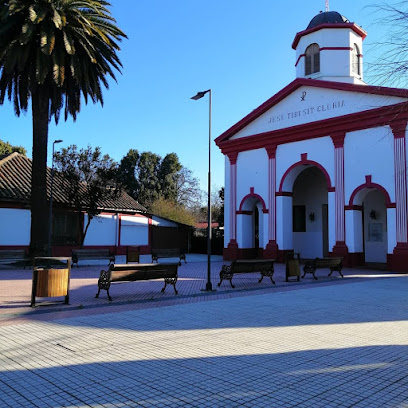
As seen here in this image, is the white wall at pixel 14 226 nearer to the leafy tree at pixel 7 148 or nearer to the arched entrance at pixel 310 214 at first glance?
the arched entrance at pixel 310 214

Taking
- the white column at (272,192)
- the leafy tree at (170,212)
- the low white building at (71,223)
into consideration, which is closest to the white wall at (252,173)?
the white column at (272,192)

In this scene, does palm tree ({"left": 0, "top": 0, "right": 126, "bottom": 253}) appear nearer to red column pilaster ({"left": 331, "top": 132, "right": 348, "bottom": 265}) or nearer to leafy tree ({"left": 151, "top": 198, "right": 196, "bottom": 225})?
red column pilaster ({"left": 331, "top": 132, "right": 348, "bottom": 265})

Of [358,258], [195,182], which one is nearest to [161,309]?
[358,258]

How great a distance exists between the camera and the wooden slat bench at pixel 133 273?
10.8m

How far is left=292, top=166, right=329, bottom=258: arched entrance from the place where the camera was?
87.2 ft

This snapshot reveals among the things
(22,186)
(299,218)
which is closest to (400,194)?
(299,218)

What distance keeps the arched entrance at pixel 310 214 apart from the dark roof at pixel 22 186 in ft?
40.0

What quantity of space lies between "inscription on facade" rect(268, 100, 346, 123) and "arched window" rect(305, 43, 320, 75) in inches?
152

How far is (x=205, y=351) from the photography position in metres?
6.23

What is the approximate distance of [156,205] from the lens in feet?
168

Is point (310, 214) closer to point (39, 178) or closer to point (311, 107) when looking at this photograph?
point (311, 107)

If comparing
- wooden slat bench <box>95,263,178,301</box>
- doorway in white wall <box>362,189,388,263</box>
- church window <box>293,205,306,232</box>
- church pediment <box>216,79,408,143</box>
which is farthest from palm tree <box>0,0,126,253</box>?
doorway in white wall <box>362,189,388,263</box>

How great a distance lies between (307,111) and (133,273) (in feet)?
54.0

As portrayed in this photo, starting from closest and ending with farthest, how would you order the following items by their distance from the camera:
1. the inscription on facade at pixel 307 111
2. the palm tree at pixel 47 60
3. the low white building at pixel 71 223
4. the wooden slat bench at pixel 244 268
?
the wooden slat bench at pixel 244 268
the palm tree at pixel 47 60
the inscription on facade at pixel 307 111
the low white building at pixel 71 223
